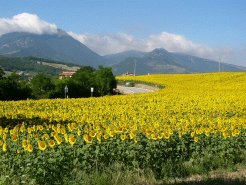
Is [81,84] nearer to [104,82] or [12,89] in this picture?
[104,82]

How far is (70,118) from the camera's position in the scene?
19281 mm

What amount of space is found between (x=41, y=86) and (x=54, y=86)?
8.54 feet

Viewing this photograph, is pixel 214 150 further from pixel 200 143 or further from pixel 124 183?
pixel 124 183

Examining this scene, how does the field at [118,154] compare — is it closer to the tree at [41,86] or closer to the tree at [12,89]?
the tree at [12,89]

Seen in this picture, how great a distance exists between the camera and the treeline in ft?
144

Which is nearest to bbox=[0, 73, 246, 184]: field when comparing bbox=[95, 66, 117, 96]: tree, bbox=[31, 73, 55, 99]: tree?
bbox=[31, 73, 55, 99]: tree

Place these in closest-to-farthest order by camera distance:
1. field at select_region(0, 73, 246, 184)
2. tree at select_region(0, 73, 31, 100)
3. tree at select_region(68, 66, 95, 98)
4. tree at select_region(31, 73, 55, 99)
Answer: field at select_region(0, 73, 246, 184), tree at select_region(0, 73, 31, 100), tree at select_region(31, 73, 55, 99), tree at select_region(68, 66, 95, 98)

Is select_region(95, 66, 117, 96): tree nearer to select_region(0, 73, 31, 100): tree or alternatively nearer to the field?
select_region(0, 73, 31, 100): tree

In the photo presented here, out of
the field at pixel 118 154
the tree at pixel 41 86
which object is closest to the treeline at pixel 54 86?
the tree at pixel 41 86

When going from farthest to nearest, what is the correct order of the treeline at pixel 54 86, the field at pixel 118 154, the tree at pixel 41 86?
1. the tree at pixel 41 86
2. the treeline at pixel 54 86
3. the field at pixel 118 154

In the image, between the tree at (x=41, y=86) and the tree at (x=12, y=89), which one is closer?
the tree at (x=12, y=89)

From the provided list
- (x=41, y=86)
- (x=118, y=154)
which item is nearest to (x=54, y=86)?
(x=41, y=86)

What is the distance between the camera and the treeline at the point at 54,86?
144ft

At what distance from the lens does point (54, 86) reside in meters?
51.1
